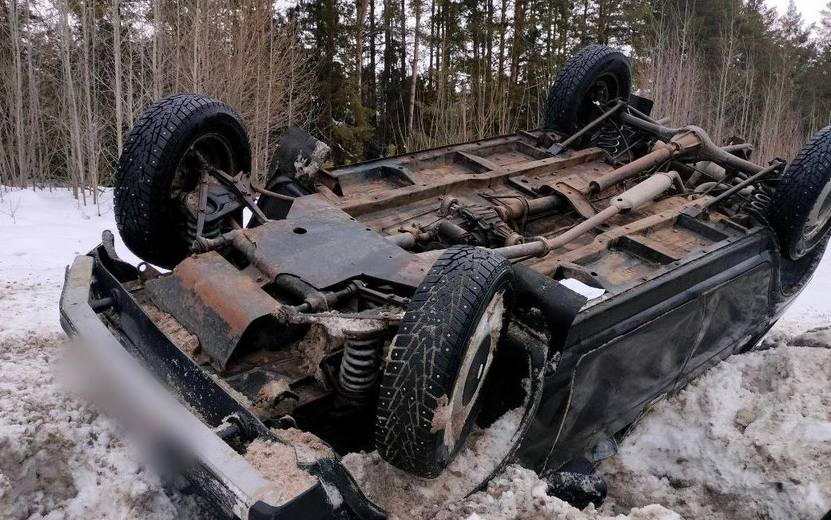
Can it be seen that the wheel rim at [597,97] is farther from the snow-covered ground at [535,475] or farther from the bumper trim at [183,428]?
the bumper trim at [183,428]

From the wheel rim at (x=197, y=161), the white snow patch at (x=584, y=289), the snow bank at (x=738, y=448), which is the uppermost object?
the wheel rim at (x=197, y=161)

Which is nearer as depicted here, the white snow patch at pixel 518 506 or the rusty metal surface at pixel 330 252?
the white snow patch at pixel 518 506

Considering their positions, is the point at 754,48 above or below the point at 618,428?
above

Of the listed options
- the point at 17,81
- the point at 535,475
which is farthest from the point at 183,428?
the point at 17,81

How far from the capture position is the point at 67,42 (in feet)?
31.5

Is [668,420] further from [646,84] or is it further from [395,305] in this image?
[646,84]

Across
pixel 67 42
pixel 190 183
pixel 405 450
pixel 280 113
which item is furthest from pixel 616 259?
pixel 280 113

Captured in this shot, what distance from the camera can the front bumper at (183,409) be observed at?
1826mm

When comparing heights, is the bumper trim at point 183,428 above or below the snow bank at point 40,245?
above

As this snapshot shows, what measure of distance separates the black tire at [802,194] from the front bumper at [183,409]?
320cm

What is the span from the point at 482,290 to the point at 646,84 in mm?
19958

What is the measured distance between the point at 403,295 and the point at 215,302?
83 centimetres

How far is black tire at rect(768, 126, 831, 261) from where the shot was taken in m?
3.98

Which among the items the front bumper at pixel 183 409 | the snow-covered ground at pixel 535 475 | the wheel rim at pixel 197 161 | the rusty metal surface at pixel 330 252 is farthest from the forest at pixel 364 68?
the front bumper at pixel 183 409
